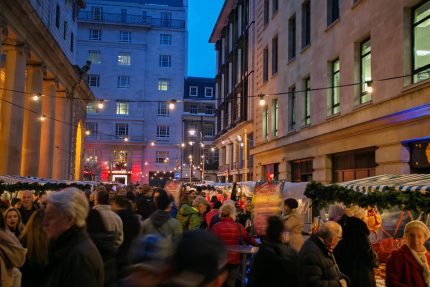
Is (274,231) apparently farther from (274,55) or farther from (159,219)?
(274,55)

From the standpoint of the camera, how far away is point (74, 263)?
3.33 meters

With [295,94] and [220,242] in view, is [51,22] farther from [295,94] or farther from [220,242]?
[220,242]

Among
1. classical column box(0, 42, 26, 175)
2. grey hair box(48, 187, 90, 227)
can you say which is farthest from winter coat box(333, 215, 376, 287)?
classical column box(0, 42, 26, 175)

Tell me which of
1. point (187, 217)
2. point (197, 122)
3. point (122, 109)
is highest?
point (122, 109)

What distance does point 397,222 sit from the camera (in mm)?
14359

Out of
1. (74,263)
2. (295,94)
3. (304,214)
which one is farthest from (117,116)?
(74,263)

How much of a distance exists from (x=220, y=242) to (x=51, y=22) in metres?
37.7

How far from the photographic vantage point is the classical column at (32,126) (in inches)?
1196

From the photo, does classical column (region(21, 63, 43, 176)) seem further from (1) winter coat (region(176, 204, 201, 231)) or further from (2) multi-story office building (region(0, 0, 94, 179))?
(1) winter coat (region(176, 204, 201, 231))

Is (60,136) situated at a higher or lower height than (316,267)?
higher

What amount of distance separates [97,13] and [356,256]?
75.3 meters

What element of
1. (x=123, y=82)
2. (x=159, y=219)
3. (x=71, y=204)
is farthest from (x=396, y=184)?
(x=123, y=82)

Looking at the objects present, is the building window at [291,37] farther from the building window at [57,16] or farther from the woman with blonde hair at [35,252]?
the woman with blonde hair at [35,252]

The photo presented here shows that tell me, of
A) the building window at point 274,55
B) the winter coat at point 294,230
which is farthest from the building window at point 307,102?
the winter coat at point 294,230
